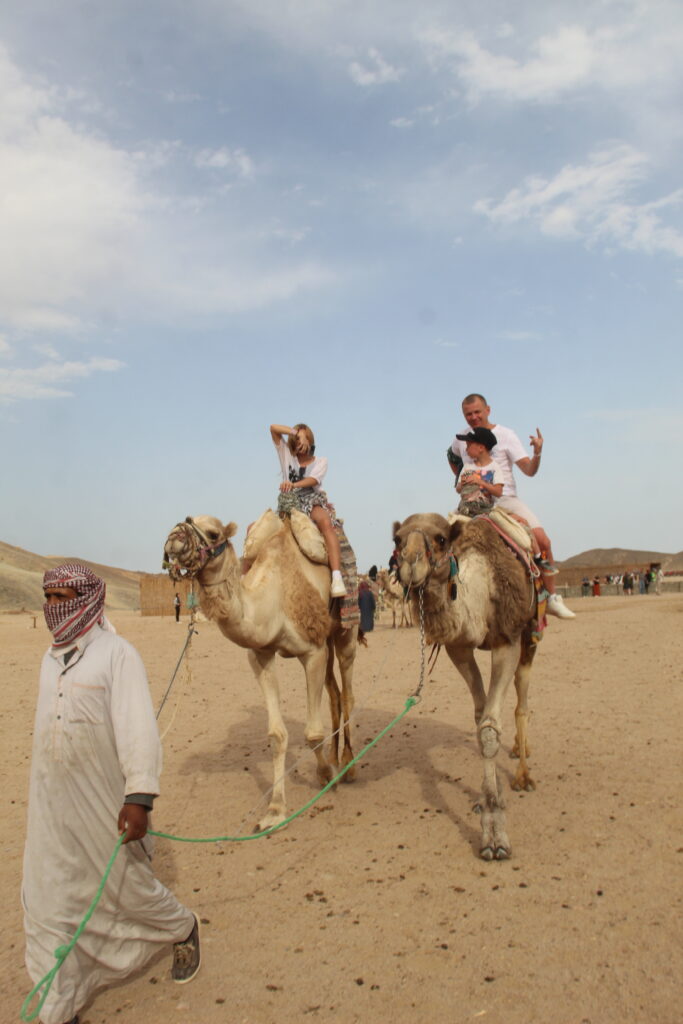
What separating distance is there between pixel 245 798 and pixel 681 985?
4475 mm

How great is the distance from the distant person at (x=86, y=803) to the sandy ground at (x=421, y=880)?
0.59ft

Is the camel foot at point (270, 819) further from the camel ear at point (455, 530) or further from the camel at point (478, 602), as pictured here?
the camel ear at point (455, 530)

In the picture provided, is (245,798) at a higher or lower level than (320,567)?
lower

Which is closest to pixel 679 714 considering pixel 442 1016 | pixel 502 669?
pixel 502 669

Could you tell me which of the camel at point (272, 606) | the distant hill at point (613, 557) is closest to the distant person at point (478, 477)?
the camel at point (272, 606)

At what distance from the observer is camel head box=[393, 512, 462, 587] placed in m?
4.91

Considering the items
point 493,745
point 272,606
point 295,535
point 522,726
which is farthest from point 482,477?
point 522,726

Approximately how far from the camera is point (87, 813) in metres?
3.65

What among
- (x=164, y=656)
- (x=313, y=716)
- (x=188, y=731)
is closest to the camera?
(x=313, y=716)

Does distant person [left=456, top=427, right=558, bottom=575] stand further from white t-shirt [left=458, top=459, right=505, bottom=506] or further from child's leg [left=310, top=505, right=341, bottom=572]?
child's leg [left=310, top=505, right=341, bottom=572]

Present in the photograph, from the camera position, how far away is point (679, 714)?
9.63 m

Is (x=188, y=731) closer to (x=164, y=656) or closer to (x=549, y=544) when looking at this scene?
A: (x=549, y=544)

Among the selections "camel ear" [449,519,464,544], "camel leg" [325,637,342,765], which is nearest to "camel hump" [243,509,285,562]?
"camel leg" [325,637,342,765]

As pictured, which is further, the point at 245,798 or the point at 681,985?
the point at 245,798
